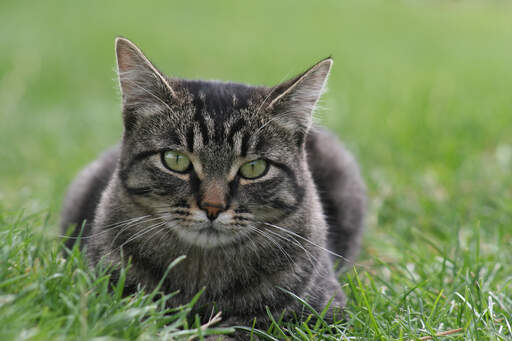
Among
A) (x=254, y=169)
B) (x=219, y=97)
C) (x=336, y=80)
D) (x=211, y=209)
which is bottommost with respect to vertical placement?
(x=211, y=209)

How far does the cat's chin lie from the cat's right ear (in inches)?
27.3

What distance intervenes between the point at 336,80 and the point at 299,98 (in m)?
6.72

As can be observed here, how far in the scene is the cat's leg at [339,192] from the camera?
3998 millimetres

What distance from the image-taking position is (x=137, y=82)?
2.88 m

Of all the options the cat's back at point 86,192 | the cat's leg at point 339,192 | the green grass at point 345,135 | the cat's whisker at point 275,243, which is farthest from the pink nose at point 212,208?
the cat's leg at point 339,192

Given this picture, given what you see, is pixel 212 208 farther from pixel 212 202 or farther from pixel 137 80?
pixel 137 80

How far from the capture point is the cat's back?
12.1ft

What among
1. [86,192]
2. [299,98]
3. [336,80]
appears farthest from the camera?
[336,80]

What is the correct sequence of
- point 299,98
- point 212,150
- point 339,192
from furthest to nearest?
point 339,192 < point 299,98 < point 212,150

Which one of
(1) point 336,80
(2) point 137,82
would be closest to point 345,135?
(1) point 336,80

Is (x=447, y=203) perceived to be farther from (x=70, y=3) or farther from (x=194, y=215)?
(x=70, y=3)

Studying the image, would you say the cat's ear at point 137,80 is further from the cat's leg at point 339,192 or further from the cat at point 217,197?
the cat's leg at point 339,192

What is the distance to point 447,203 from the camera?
14.9 feet

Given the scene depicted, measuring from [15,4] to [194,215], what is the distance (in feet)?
53.5
